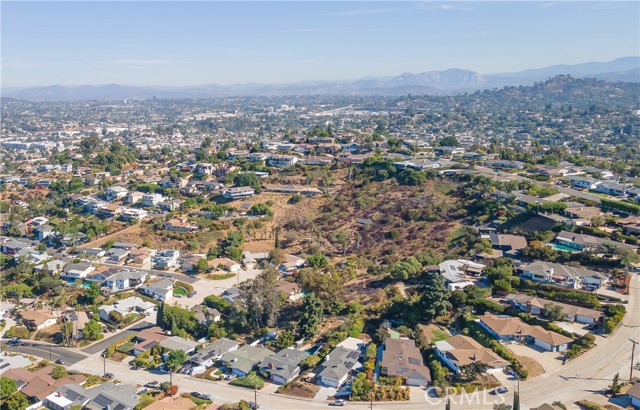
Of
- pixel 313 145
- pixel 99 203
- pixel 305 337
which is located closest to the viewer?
pixel 305 337

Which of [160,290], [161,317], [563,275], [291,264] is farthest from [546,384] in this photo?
[160,290]

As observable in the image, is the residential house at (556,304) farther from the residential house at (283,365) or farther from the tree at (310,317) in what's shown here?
the residential house at (283,365)

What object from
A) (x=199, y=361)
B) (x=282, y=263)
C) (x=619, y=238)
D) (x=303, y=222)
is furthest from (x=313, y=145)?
(x=199, y=361)

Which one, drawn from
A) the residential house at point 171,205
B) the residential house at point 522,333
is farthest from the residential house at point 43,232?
the residential house at point 522,333

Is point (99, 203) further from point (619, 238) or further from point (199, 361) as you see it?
point (619, 238)

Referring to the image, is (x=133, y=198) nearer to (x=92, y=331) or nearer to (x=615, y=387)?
(x=92, y=331)

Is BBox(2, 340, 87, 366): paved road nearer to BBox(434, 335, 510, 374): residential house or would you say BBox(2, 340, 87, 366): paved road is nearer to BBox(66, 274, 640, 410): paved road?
BBox(66, 274, 640, 410): paved road
